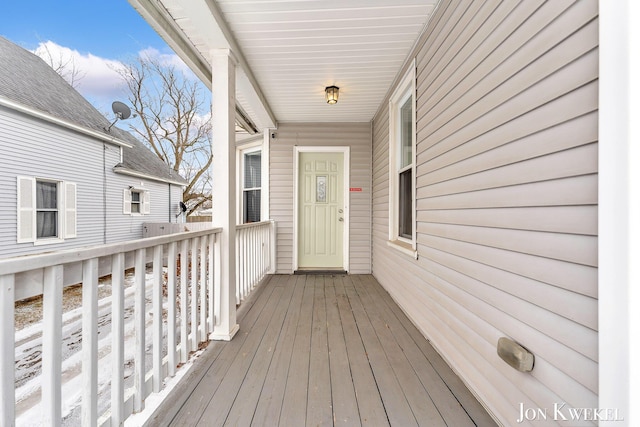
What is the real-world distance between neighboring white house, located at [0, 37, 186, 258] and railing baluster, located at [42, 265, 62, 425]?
259 millimetres

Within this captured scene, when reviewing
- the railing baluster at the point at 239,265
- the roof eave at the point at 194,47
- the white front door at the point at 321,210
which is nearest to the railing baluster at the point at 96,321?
the railing baluster at the point at 239,265

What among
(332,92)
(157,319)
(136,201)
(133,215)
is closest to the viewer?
(157,319)

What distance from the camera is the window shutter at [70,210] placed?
1.41m

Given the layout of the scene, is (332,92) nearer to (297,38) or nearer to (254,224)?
(297,38)

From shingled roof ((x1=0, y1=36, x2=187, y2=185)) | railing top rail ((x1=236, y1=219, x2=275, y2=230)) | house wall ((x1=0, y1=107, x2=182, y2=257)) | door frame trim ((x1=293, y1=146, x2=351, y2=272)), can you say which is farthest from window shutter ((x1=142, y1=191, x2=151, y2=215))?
door frame trim ((x1=293, y1=146, x2=351, y2=272))

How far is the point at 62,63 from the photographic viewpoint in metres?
2.23

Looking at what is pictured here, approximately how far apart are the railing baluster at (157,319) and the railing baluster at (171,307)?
5.4 inches

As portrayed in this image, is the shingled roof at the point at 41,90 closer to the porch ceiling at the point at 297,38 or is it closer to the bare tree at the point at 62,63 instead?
the bare tree at the point at 62,63

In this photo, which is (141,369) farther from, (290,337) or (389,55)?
(389,55)

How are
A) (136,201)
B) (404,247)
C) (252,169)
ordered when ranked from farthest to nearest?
(252,169), (136,201), (404,247)

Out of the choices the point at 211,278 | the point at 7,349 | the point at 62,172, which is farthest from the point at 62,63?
the point at 7,349

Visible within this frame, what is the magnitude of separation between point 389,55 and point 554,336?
2549mm

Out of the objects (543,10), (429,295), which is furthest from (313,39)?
(429,295)

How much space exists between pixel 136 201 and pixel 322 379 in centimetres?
260
